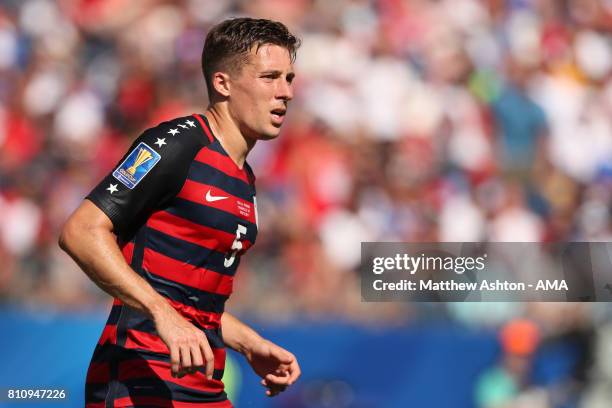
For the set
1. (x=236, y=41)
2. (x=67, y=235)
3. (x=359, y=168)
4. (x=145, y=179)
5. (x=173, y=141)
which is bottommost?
(x=67, y=235)

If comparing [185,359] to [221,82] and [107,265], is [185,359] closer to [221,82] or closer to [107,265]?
[107,265]

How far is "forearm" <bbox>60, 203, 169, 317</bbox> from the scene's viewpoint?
338 cm

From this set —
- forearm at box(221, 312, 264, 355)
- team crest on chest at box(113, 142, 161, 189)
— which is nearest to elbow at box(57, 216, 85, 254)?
team crest on chest at box(113, 142, 161, 189)

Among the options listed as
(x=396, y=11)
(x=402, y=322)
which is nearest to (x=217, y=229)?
(x=402, y=322)

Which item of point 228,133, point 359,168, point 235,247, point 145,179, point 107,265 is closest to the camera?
point 107,265

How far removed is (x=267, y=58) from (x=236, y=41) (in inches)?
5.6

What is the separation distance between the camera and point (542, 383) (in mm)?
8180

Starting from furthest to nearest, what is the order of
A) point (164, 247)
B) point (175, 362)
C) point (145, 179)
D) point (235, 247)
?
1. point (235, 247)
2. point (164, 247)
3. point (145, 179)
4. point (175, 362)

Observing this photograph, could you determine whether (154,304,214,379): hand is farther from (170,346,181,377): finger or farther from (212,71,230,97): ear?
(212,71,230,97): ear

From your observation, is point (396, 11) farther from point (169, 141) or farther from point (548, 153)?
point (169, 141)

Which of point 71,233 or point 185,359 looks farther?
point 71,233

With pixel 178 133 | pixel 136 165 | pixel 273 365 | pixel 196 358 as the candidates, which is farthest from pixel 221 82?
pixel 196 358

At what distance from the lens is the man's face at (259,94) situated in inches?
159

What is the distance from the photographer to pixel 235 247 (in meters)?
3.92
